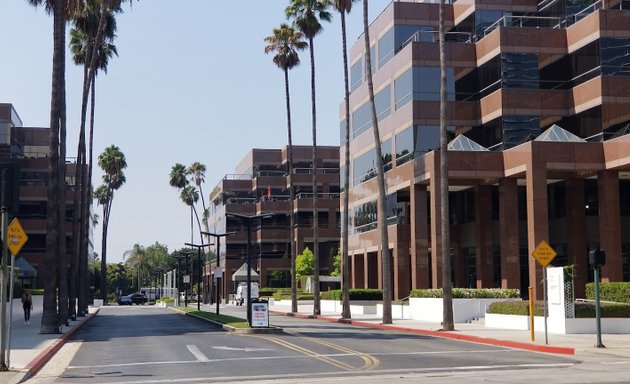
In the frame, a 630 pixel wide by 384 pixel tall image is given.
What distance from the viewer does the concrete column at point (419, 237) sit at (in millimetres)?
50031

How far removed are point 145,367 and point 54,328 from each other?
630 inches

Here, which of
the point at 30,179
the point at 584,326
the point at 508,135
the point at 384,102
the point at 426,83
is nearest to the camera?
the point at 584,326

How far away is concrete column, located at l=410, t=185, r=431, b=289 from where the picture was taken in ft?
164

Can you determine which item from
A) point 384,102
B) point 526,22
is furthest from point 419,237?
point 526,22

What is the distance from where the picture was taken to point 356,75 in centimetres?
6681

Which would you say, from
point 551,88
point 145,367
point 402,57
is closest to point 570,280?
point 145,367

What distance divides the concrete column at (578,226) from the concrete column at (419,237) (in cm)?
832

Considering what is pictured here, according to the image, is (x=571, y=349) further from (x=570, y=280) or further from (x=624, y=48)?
(x=624, y=48)

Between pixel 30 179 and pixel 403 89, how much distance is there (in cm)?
5615

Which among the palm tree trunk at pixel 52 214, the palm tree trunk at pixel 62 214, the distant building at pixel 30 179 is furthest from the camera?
the distant building at pixel 30 179

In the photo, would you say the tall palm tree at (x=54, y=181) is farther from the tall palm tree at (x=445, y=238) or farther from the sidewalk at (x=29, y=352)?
the tall palm tree at (x=445, y=238)

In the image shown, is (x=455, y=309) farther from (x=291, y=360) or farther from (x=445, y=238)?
(x=291, y=360)

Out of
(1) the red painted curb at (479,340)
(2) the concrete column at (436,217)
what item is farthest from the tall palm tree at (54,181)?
(2) the concrete column at (436,217)

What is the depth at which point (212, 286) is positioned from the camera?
408ft
